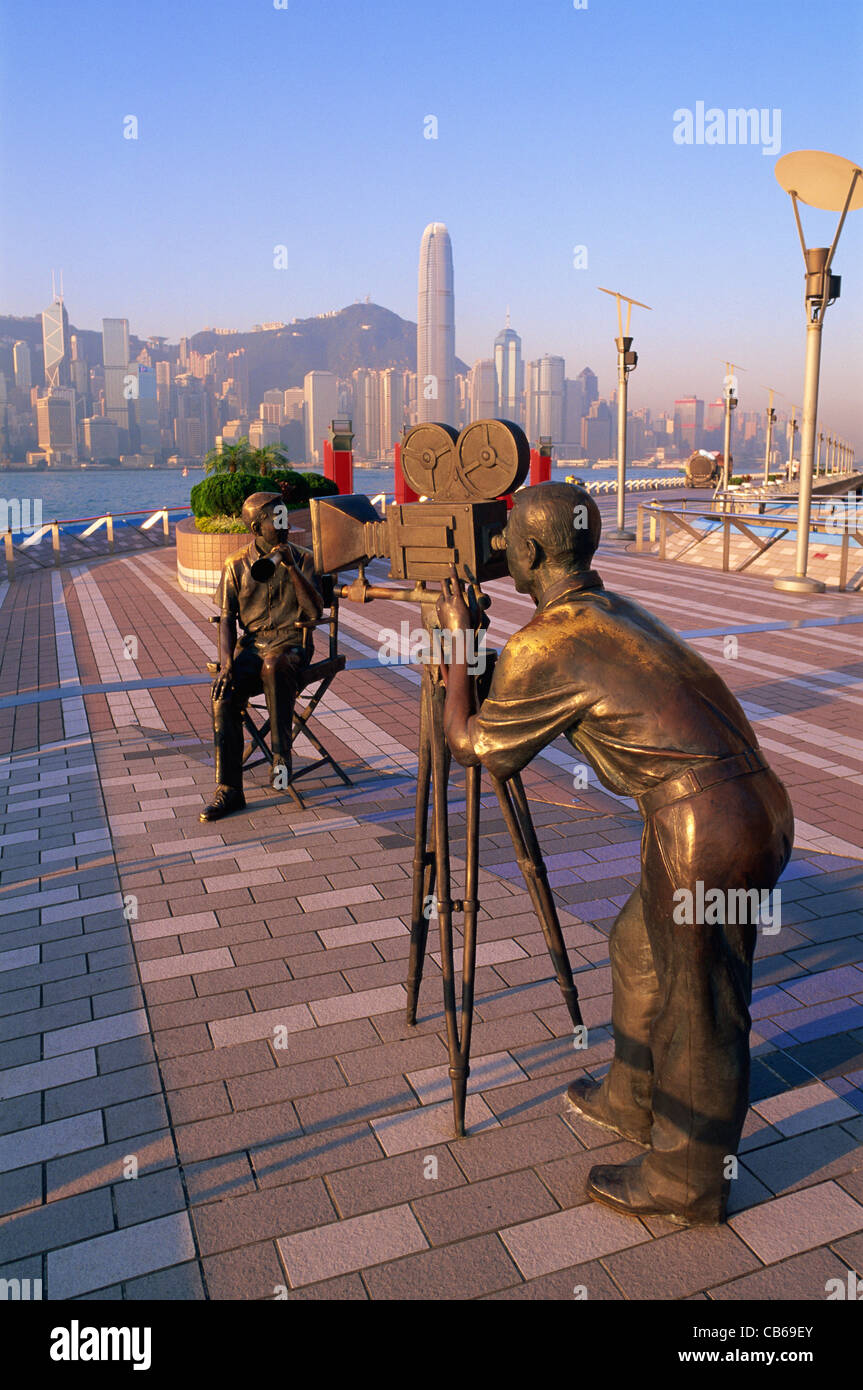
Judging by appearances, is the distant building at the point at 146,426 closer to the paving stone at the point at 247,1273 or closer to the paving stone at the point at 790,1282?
the paving stone at the point at 247,1273

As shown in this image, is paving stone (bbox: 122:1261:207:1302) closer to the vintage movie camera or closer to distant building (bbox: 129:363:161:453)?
the vintage movie camera

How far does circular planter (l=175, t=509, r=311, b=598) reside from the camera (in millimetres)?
14242

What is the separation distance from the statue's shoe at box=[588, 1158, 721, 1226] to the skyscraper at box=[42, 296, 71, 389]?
13620cm

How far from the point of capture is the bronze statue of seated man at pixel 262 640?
5688mm

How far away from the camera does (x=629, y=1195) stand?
2574mm

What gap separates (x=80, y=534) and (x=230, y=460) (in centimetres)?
730

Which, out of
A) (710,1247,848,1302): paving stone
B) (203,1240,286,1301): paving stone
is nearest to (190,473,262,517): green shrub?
(203,1240,286,1301): paving stone

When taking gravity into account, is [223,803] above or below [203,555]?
below

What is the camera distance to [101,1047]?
3.45 m

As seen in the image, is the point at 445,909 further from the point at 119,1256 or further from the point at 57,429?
the point at 57,429

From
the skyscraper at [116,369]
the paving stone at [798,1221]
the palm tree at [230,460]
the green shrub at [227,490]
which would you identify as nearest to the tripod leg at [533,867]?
the paving stone at [798,1221]

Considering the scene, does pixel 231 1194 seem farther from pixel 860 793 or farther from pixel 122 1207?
pixel 860 793

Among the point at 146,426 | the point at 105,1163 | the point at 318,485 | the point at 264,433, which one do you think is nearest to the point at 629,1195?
the point at 105,1163

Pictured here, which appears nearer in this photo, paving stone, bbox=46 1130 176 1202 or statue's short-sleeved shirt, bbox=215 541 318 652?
paving stone, bbox=46 1130 176 1202
